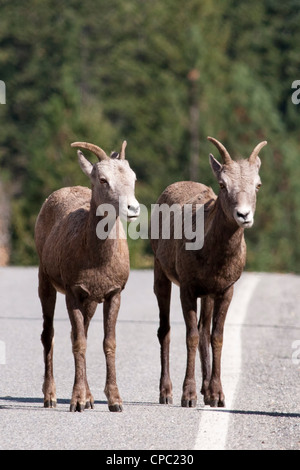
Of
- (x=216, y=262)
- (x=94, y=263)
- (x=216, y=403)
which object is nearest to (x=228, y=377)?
(x=216, y=403)

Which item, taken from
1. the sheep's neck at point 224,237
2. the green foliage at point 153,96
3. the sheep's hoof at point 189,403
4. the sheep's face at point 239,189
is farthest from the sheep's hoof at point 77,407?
the green foliage at point 153,96

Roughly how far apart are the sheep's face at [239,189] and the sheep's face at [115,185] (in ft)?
2.35

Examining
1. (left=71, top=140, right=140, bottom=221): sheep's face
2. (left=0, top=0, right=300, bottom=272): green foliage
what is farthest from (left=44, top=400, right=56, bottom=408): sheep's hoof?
(left=0, top=0, right=300, bottom=272): green foliage

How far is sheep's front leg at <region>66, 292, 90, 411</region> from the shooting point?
328 inches

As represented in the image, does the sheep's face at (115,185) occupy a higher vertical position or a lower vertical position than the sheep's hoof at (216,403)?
higher

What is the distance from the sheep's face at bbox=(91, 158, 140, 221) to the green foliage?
27925 mm

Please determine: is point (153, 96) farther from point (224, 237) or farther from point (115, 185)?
point (115, 185)

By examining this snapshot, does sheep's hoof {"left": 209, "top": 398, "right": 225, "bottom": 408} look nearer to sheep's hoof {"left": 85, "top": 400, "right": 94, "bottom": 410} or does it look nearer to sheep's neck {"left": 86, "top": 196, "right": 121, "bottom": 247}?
sheep's hoof {"left": 85, "top": 400, "right": 94, "bottom": 410}

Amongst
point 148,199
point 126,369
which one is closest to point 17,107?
point 148,199

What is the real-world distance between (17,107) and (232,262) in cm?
5668

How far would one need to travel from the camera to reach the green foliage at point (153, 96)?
43562 mm

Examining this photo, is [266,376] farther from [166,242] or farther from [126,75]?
[126,75]

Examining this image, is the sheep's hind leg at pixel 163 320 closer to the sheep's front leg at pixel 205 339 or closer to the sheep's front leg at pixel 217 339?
the sheep's front leg at pixel 205 339

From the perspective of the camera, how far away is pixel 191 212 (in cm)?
971
